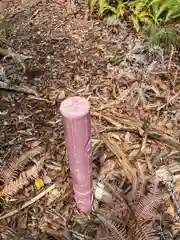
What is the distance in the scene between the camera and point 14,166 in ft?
7.66

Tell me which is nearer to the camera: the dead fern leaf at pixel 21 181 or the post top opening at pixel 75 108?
the post top opening at pixel 75 108

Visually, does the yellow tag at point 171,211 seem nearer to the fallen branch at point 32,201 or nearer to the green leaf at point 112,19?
the fallen branch at point 32,201

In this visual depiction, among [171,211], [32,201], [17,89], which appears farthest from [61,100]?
[171,211]

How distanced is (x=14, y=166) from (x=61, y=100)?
2.19 ft

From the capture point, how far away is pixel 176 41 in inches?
123

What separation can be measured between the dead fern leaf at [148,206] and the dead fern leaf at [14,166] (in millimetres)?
686

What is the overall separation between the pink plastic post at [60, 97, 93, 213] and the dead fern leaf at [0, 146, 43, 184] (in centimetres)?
44

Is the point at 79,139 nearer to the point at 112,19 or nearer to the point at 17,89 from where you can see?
the point at 17,89

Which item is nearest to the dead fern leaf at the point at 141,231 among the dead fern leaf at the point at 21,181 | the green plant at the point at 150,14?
the dead fern leaf at the point at 21,181

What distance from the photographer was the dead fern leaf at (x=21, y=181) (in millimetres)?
2268

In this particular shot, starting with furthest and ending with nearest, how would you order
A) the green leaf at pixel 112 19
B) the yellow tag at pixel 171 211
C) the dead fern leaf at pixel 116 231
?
the green leaf at pixel 112 19 < the yellow tag at pixel 171 211 < the dead fern leaf at pixel 116 231

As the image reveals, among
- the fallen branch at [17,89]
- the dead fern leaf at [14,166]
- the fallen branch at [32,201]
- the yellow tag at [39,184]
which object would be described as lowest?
the fallen branch at [32,201]

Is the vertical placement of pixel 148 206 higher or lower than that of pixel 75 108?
lower

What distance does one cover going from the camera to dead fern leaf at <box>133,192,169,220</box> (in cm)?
210
